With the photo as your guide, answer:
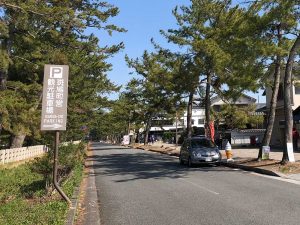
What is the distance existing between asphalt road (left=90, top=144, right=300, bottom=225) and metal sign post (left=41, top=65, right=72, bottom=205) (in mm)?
1969

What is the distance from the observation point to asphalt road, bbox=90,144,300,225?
9.20 m

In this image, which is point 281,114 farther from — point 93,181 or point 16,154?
point 93,181

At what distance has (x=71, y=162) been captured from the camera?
696 inches

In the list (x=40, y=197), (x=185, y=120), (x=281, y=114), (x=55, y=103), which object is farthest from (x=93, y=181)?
(x=185, y=120)

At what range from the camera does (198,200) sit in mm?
11758

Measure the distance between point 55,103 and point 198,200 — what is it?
14.9ft

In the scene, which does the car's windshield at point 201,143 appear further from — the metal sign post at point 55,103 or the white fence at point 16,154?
the metal sign post at point 55,103

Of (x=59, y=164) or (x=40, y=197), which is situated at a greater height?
(x=59, y=164)

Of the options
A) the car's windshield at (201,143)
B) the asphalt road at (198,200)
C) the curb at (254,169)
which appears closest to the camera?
the asphalt road at (198,200)

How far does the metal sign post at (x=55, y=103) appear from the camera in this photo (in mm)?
10828

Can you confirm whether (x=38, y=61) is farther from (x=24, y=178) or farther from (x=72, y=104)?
(x=24, y=178)

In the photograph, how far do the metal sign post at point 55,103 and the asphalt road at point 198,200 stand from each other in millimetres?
1969

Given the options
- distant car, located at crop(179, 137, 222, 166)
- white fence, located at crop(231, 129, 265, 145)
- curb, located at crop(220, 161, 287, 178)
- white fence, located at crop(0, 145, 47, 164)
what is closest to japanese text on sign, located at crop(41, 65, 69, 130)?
curb, located at crop(220, 161, 287, 178)

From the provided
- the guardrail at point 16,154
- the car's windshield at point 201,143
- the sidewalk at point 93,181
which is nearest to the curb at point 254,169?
the sidewalk at point 93,181
